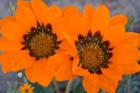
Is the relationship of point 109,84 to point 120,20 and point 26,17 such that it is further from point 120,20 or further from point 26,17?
point 26,17

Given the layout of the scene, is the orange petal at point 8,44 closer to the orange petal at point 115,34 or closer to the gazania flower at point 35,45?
the gazania flower at point 35,45

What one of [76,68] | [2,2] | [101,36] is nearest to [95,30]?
[101,36]

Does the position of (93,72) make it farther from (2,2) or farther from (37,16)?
(2,2)

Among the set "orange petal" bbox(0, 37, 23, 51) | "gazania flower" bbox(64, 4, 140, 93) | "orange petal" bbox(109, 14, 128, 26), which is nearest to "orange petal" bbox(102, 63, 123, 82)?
"gazania flower" bbox(64, 4, 140, 93)

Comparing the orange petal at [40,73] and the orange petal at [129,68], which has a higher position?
the orange petal at [40,73]

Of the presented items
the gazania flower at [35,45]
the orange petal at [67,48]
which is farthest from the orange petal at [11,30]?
Result: the orange petal at [67,48]
